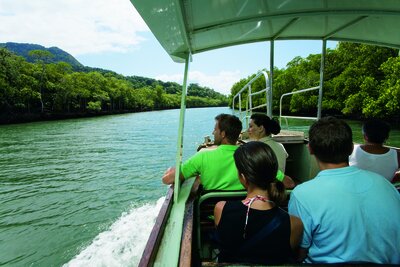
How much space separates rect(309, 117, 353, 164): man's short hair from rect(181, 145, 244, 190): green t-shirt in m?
0.99

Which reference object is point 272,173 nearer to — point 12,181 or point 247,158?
point 247,158

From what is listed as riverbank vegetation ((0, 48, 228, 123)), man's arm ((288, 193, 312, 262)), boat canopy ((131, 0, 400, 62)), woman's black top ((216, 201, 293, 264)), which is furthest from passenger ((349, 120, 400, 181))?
riverbank vegetation ((0, 48, 228, 123))

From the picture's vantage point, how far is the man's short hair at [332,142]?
1.54 m

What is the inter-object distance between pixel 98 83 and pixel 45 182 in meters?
73.1

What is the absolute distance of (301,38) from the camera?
4.98 metres

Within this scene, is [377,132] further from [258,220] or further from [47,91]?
[47,91]

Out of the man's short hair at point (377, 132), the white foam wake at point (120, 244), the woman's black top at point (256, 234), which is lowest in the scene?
the white foam wake at point (120, 244)

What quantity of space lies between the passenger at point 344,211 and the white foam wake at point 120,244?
4507mm

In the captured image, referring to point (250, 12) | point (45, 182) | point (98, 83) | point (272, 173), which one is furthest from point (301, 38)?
point (98, 83)

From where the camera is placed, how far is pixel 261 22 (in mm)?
3779

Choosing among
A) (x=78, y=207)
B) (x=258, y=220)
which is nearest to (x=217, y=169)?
(x=258, y=220)

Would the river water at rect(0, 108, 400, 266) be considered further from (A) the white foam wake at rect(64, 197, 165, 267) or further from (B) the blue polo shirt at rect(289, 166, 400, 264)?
(B) the blue polo shirt at rect(289, 166, 400, 264)

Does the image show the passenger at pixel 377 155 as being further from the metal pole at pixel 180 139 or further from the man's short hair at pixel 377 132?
the metal pole at pixel 180 139

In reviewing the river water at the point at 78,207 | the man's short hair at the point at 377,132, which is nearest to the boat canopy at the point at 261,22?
the man's short hair at the point at 377,132
